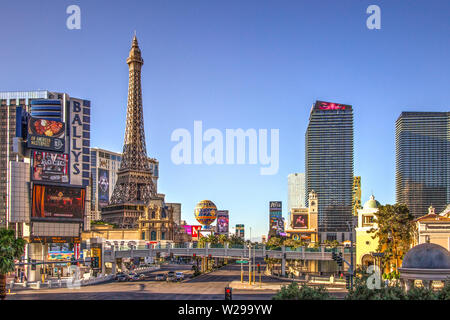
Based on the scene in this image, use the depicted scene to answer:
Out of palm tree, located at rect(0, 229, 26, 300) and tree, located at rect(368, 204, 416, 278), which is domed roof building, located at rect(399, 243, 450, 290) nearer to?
tree, located at rect(368, 204, 416, 278)

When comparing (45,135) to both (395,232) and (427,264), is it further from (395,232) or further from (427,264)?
(427,264)

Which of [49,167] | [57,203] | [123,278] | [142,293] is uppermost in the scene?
[49,167]

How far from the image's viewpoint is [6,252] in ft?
203

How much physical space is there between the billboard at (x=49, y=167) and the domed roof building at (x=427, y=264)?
276ft

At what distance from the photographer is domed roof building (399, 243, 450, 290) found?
56.2 meters

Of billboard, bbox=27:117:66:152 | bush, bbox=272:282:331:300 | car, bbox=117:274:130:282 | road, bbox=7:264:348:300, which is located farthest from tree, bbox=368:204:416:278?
billboard, bbox=27:117:66:152

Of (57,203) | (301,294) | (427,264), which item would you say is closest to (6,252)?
(301,294)

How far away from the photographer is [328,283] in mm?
95562

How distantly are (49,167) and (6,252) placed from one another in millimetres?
61785

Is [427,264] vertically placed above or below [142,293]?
above

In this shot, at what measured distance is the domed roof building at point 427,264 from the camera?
56156 millimetres
